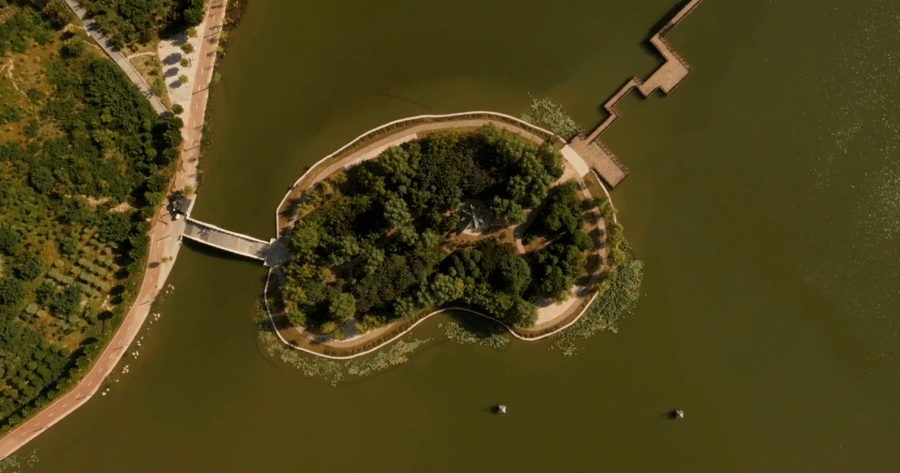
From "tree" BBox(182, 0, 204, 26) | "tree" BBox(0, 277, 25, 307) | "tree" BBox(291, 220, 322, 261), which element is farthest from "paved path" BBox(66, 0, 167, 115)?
"tree" BBox(0, 277, 25, 307)

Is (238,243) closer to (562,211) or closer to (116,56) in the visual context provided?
(116,56)

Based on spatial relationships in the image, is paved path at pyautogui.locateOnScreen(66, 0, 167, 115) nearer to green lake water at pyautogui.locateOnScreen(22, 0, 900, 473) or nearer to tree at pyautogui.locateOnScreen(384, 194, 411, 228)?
green lake water at pyautogui.locateOnScreen(22, 0, 900, 473)

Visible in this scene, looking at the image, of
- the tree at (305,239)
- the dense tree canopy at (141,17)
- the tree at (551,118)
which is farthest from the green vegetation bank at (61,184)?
the tree at (551,118)

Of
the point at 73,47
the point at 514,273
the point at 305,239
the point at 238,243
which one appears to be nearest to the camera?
the point at 514,273

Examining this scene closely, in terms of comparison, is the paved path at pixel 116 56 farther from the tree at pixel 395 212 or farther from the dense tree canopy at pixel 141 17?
the tree at pixel 395 212

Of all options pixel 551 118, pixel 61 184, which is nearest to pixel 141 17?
pixel 61 184

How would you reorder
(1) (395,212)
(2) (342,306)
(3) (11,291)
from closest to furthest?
(1) (395,212) < (3) (11,291) < (2) (342,306)
